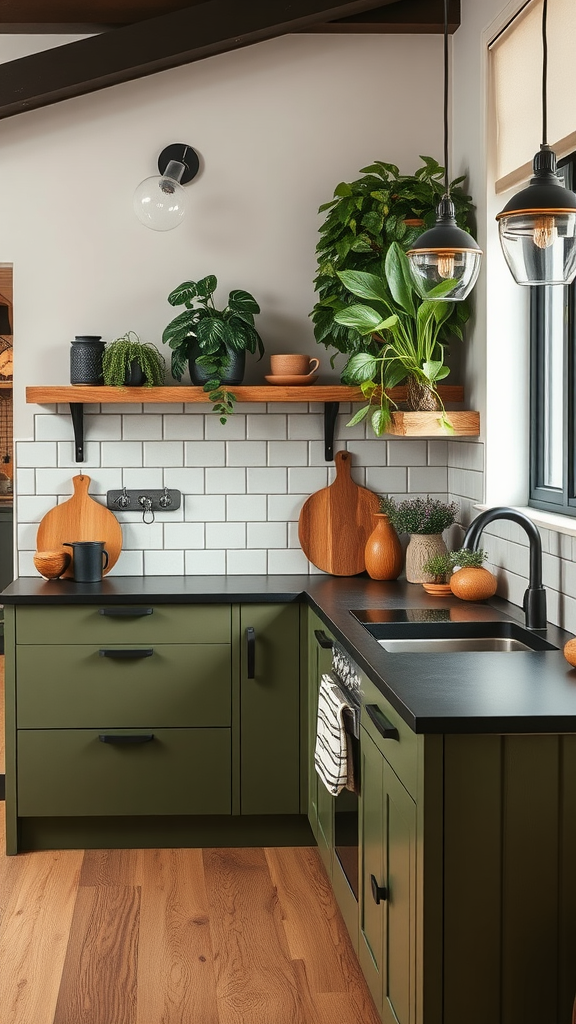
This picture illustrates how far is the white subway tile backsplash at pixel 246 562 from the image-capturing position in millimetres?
4191

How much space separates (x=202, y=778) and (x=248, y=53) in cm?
276

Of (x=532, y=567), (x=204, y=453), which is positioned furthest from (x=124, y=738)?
(x=532, y=567)

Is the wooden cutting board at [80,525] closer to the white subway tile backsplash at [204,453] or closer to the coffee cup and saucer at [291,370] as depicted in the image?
the white subway tile backsplash at [204,453]

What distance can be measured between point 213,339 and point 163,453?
57 cm

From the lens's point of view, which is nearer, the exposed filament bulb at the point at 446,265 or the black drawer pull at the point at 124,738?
the exposed filament bulb at the point at 446,265

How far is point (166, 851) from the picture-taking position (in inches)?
149

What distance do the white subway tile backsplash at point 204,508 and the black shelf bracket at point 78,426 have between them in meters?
0.45

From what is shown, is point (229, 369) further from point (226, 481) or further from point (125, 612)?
point (125, 612)

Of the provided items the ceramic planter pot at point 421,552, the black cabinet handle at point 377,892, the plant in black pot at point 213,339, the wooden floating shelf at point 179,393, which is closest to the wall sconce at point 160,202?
the plant in black pot at point 213,339

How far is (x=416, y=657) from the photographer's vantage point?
2520 mm

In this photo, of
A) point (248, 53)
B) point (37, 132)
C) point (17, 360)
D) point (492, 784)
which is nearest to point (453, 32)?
point (248, 53)

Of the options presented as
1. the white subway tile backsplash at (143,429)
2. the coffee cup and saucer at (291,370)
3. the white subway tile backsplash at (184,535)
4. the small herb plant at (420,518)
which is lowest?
the white subway tile backsplash at (184,535)

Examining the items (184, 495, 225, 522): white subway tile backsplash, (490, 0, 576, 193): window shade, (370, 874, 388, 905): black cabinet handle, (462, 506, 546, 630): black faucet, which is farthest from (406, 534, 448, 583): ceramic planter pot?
(370, 874, 388, 905): black cabinet handle

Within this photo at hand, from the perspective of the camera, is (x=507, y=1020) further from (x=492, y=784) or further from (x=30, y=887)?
(x=30, y=887)
